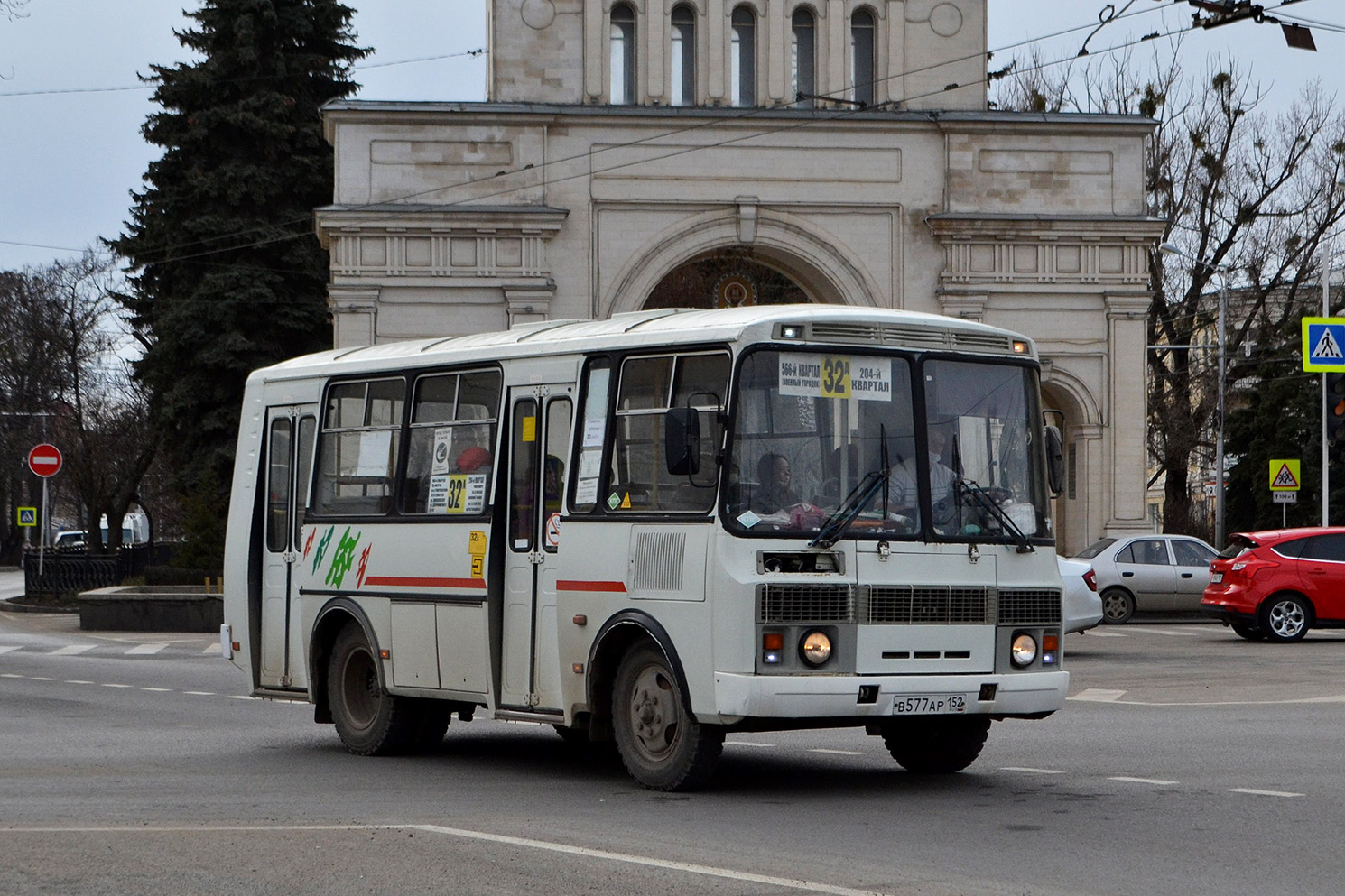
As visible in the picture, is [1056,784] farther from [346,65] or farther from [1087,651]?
[346,65]

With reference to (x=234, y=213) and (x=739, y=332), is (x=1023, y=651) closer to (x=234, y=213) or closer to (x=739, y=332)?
(x=739, y=332)

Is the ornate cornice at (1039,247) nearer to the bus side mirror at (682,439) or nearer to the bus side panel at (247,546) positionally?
the bus side panel at (247,546)

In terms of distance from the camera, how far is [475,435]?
1271cm

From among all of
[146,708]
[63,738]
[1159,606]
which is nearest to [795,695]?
[63,738]

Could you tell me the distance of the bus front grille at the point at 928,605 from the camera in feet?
35.2

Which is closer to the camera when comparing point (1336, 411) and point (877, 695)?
point (877, 695)

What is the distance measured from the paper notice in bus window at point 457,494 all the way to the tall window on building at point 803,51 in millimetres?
35692

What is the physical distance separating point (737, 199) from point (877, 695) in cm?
3553

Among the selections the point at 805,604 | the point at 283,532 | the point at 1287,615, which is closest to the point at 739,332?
the point at 805,604

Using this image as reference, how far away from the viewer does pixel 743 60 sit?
4750 cm

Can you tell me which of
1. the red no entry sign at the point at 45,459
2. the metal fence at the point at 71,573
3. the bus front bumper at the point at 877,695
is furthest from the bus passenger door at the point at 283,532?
the metal fence at the point at 71,573

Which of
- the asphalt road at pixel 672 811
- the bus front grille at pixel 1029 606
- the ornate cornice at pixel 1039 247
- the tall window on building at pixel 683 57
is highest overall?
the tall window on building at pixel 683 57

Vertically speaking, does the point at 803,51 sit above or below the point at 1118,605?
above

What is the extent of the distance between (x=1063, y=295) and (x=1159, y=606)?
15336 millimetres
